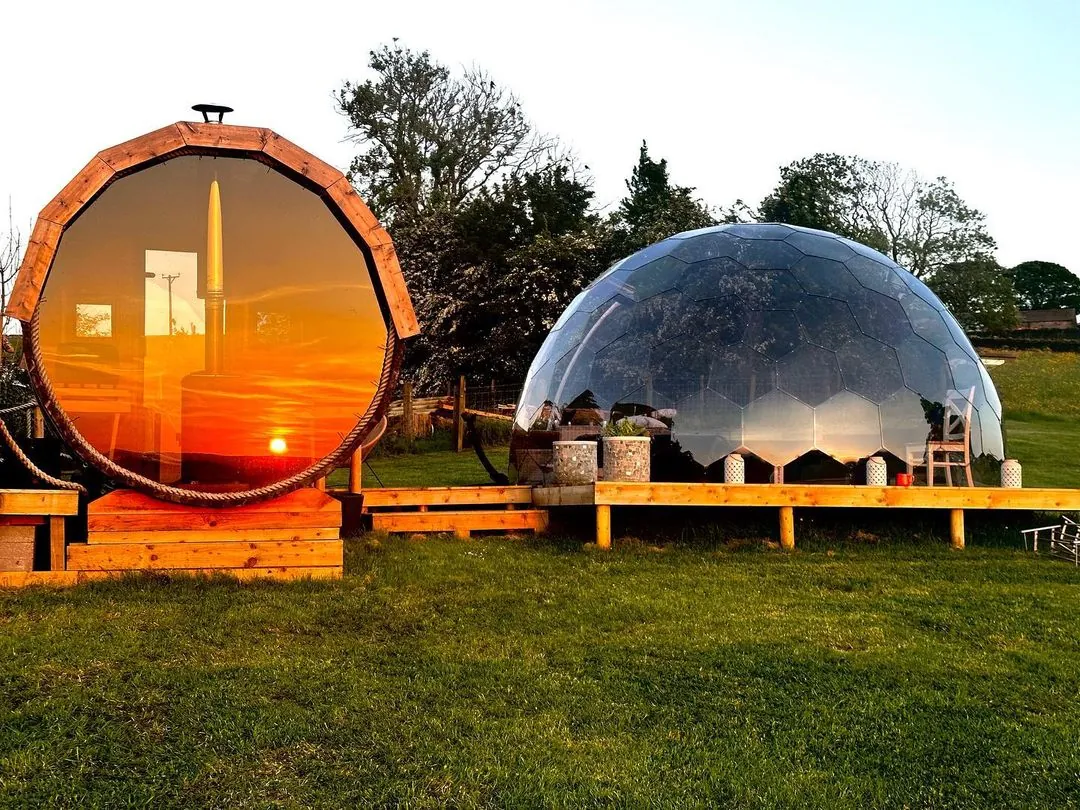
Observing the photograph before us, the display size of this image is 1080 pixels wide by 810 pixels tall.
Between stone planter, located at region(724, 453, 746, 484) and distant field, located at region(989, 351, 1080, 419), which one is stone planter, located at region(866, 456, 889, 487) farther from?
distant field, located at region(989, 351, 1080, 419)

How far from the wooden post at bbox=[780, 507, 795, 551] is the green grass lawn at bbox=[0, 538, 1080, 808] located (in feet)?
3.74

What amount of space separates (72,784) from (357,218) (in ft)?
15.8

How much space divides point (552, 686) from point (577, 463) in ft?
15.2

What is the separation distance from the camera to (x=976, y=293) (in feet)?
131

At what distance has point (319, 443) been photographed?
7.84m

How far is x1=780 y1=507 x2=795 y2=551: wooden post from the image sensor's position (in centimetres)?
891

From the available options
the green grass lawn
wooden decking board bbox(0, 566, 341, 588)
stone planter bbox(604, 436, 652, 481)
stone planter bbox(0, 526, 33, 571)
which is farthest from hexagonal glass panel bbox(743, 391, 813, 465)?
stone planter bbox(0, 526, 33, 571)

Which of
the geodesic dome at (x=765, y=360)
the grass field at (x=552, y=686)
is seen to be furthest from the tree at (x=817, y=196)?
the grass field at (x=552, y=686)

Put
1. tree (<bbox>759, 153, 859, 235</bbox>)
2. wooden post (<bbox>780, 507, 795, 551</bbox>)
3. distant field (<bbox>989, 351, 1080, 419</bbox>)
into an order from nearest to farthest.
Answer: wooden post (<bbox>780, 507, 795, 551</bbox>)
distant field (<bbox>989, 351, 1080, 419</bbox>)
tree (<bbox>759, 153, 859, 235</bbox>)

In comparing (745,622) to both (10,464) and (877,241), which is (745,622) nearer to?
(10,464)

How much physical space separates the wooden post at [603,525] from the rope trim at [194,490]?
89.5 inches

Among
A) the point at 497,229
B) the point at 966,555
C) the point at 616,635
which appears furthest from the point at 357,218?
the point at 497,229

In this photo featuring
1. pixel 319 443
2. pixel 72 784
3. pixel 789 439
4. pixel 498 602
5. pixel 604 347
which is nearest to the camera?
pixel 72 784

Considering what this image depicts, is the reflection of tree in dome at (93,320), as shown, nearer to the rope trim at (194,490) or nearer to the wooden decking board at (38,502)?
the rope trim at (194,490)
